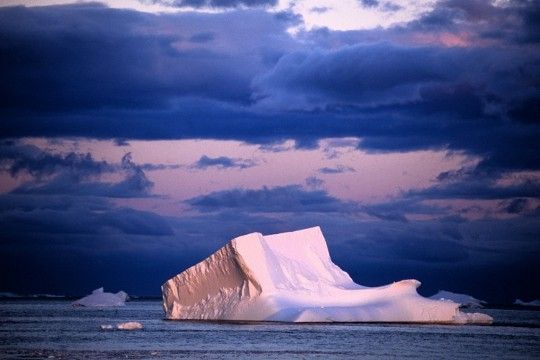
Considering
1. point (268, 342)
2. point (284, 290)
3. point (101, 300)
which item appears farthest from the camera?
point (101, 300)

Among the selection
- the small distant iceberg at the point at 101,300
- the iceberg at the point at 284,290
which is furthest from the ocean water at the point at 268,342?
the small distant iceberg at the point at 101,300

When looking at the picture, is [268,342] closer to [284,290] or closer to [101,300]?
[284,290]

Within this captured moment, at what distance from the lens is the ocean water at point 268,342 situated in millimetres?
26359

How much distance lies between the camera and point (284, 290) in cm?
3750

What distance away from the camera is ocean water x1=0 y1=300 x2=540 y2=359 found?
26359 millimetres

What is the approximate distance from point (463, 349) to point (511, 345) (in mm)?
3585

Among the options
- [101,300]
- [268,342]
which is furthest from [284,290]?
[101,300]

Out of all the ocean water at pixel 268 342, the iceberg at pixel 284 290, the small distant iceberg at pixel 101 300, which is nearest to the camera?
the ocean water at pixel 268 342

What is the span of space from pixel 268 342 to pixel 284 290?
7294mm

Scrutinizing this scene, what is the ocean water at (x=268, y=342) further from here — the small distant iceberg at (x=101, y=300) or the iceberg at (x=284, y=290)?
the small distant iceberg at (x=101, y=300)

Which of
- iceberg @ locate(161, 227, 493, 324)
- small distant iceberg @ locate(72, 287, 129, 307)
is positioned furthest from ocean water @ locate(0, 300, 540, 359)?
small distant iceberg @ locate(72, 287, 129, 307)

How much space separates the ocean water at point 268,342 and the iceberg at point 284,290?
20.8 inches

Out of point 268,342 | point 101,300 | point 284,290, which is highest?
point 101,300

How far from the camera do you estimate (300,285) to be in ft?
127
